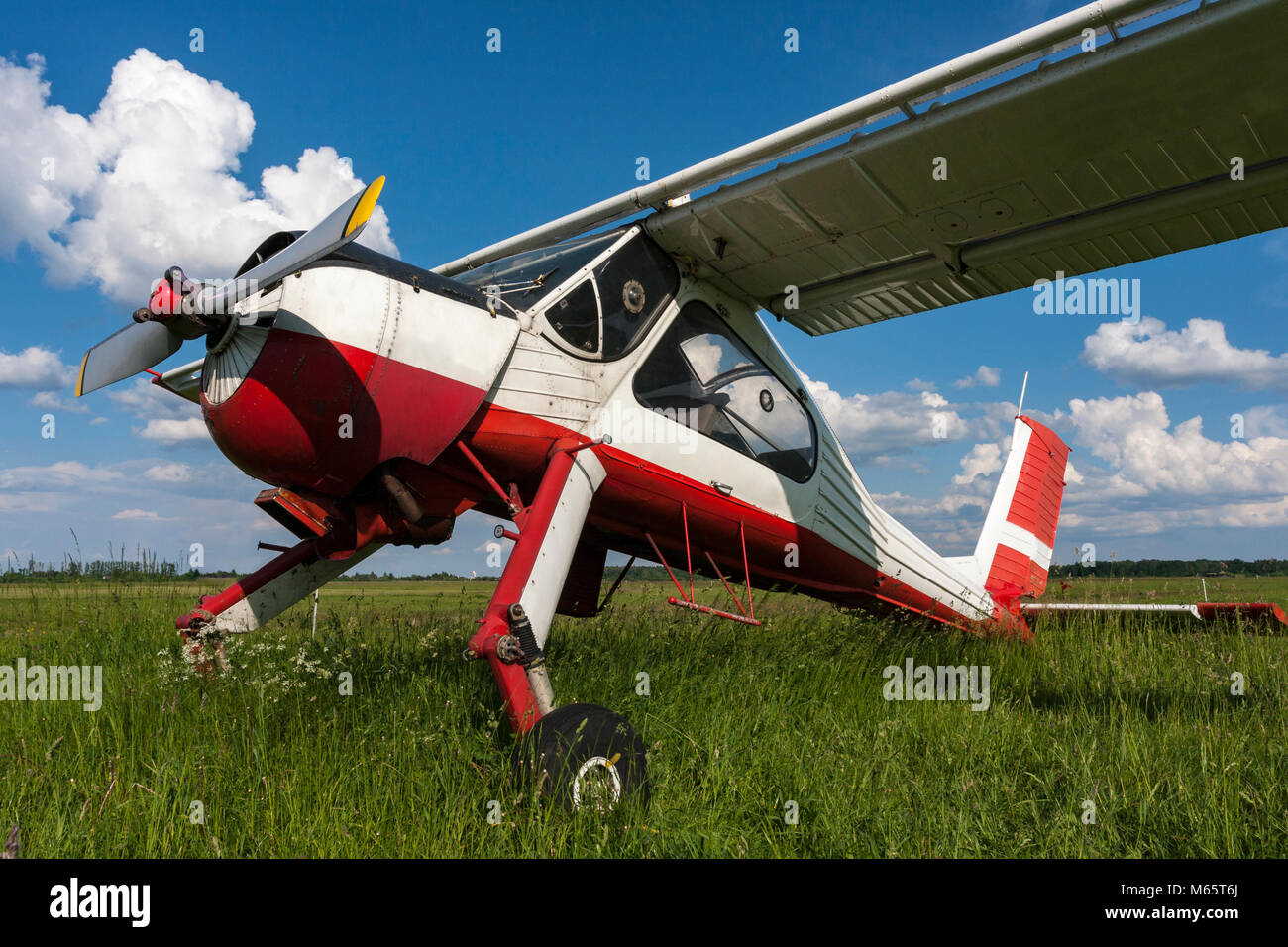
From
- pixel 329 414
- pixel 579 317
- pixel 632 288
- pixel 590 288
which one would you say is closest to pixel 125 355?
pixel 329 414

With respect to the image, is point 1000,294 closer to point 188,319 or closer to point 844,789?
point 844,789

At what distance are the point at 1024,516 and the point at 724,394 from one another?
21.5ft

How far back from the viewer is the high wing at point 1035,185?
400cm

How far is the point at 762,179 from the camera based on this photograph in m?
5.12

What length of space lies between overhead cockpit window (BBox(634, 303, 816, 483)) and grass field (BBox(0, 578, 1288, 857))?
134cm

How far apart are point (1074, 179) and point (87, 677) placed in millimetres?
7324

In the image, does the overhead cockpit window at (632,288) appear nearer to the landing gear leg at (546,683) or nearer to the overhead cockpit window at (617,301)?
the overhead cockpit window at (617,301)

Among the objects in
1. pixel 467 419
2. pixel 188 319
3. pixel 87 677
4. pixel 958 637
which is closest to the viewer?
pixel 188 319

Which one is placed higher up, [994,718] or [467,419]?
[467,419]

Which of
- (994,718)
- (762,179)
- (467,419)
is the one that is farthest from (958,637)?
(467,419)

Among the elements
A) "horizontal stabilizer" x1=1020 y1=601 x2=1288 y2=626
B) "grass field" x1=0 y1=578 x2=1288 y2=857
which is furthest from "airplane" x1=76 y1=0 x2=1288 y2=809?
"horizontal stabilizer" x1=1020 y1=601 x2=1288 y2=626

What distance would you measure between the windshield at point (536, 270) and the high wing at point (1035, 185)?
59 cm

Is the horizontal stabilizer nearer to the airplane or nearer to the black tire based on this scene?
the airplane

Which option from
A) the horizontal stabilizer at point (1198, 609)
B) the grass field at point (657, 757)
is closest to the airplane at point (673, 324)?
the grass field at point (657, 757)
